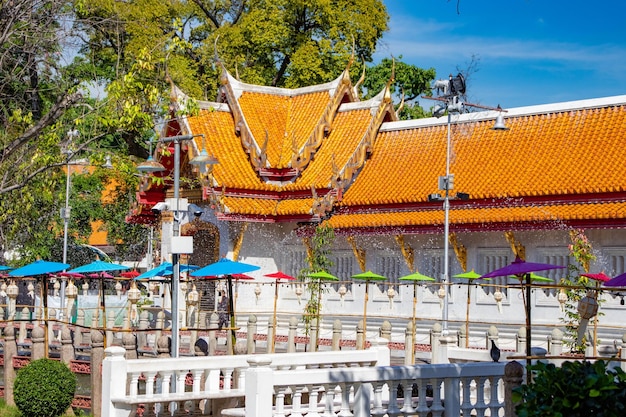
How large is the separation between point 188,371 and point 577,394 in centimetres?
694

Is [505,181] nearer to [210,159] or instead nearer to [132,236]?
[210,159]

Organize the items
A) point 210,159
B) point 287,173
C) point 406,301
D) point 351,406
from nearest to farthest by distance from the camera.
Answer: point 351,406, point 210,159, point 406,301, point 287,173

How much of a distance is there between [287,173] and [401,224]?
5.13 metres

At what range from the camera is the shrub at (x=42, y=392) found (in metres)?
19.1

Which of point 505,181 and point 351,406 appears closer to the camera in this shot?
point 351,406

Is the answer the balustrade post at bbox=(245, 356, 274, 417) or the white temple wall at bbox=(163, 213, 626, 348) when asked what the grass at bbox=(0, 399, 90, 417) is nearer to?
the balustrade post at bbox=(245, 356, 274, 417)

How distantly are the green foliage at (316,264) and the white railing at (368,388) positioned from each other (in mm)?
17944

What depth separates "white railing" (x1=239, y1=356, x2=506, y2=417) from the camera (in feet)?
38.8

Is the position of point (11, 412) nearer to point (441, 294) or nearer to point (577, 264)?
point (441, 294)

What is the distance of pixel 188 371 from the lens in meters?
15.3

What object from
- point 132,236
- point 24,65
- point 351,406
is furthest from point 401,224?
point 132,236

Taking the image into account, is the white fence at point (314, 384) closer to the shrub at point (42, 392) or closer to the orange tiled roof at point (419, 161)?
the shrub at point (42, 392)

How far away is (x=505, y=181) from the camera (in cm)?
3156

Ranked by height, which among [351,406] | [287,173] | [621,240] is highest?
[287,173]
